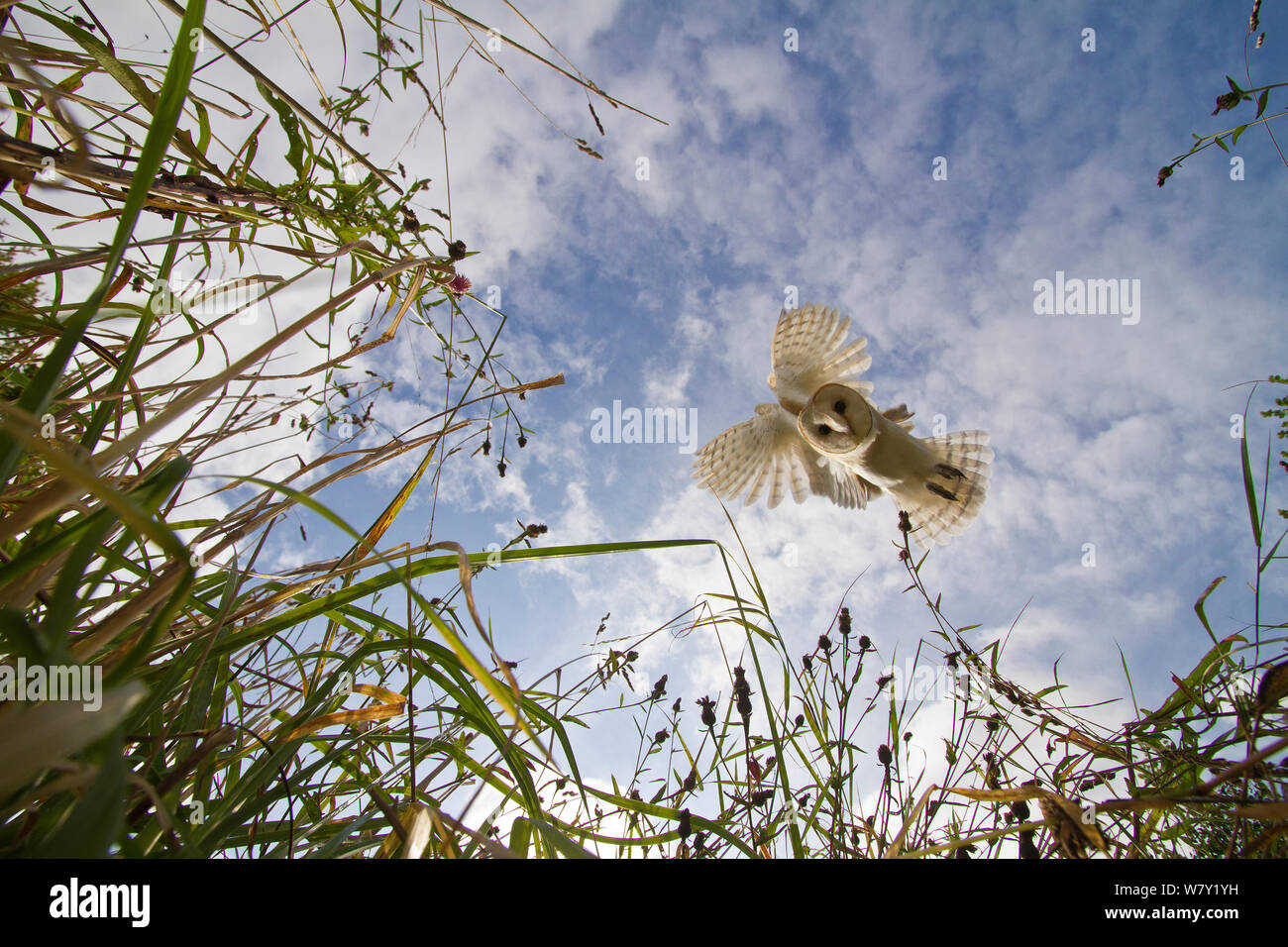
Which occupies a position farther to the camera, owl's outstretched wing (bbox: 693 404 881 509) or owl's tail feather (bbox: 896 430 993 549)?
owl's outstretched wing (bbox: 693 404 881 509)

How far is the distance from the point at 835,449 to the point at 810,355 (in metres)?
0.82

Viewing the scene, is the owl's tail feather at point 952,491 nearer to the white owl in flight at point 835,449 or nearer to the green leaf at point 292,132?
A: the white owl in flight at point 835,449

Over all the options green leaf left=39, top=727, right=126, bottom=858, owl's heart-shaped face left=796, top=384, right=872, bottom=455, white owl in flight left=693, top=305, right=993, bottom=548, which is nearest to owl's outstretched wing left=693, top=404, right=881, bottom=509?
white owl in flight left=693, top=305, right=993, bottom=548

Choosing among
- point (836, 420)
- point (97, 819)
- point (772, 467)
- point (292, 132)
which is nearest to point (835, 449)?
point (836, 420)

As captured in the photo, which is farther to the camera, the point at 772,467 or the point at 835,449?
the point at 772,467

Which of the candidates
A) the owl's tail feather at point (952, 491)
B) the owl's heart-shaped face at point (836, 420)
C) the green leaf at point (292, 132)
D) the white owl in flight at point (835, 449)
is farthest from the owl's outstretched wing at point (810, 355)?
the green leaf at point (292, 132)

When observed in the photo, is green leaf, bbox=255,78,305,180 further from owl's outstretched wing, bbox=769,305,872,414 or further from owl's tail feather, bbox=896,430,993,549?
owl's tail feather, bbox=896,430,993,549

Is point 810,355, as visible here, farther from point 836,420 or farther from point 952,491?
point 952,491

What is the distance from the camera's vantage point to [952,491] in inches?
128

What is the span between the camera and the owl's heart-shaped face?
2.84 m

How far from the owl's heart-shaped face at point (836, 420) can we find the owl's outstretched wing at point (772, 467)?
45cm

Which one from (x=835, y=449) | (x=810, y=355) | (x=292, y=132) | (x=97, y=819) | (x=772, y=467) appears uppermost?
(x=810, y=355)

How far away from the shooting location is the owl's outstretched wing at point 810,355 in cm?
343
